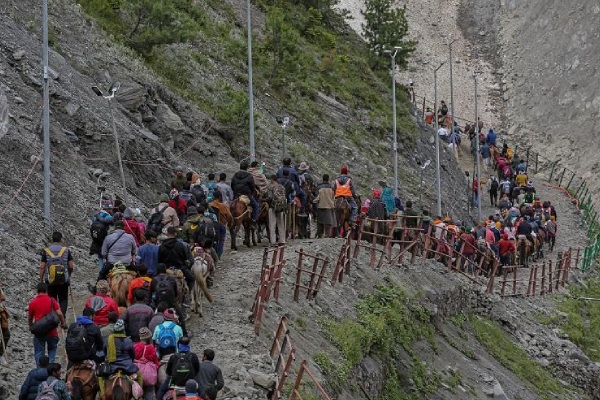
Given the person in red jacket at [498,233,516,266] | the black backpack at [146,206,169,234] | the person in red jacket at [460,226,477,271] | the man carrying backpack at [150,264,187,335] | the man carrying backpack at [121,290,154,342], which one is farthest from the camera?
the person in red jacket at [498,233,516,266]

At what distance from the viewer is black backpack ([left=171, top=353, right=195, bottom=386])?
1591 cm

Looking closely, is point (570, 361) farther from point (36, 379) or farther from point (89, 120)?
point (36, 379)

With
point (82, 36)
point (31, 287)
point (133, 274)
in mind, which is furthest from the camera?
point (82, 36)

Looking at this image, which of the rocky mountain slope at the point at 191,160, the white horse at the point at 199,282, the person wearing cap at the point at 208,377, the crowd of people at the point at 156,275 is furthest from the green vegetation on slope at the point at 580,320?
the person wearing cap at the point at 208,377

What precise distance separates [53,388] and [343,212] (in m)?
14.4

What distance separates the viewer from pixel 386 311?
84.5 feet

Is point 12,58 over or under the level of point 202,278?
over

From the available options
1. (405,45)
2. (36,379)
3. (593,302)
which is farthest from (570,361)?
(405,45)

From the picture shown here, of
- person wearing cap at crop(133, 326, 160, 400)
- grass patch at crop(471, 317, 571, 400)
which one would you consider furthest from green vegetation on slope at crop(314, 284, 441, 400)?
person wearing cap at crop(133, 326, 160, 400)

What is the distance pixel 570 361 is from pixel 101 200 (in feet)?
39.7

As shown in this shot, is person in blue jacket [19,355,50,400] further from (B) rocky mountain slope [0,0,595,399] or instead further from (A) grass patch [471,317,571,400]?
(A) grass patch [471,317,571,400]

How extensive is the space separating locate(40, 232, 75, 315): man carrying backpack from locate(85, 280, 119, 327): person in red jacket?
1387mm

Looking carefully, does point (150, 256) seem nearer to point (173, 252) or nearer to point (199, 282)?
point (173, 252)

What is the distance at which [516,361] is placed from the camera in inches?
1208
